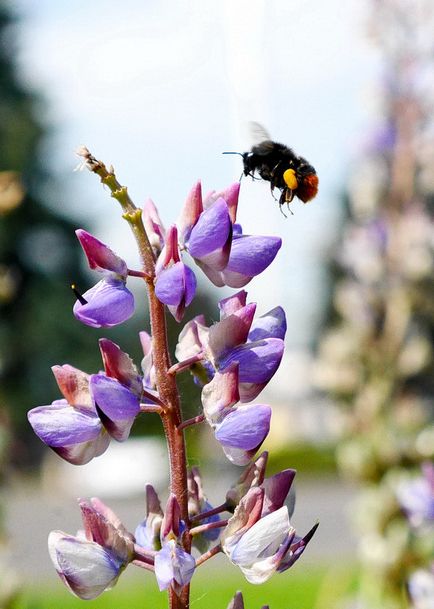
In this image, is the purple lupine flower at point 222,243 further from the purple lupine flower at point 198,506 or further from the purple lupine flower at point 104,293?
the purple lupine flower at point 198,506

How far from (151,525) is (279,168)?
0.63 metres

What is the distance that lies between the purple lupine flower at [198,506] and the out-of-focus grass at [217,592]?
9.91 feet

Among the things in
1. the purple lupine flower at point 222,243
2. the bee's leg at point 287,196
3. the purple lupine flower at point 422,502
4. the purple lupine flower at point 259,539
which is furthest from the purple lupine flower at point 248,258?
the purple lupine flower at point 422,502

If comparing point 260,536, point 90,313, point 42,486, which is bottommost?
point 42,486

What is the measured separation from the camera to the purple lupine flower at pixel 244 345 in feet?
3.26

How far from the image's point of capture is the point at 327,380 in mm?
3604

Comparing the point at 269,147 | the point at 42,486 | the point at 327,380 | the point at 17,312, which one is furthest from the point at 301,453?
the point at 269,147

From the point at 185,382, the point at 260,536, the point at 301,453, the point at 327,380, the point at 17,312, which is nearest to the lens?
the point at 260,536

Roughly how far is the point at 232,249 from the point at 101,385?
0.20 m

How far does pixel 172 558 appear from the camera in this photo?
93 centimetres

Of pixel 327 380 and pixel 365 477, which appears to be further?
pixel 327 380

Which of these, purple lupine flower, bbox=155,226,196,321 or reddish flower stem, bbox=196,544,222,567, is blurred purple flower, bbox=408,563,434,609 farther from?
purple lupine flower, bbox=155,226,196,321

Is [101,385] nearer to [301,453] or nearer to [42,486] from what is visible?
[301,453]

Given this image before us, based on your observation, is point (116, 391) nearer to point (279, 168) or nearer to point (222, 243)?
point (222, 243)
